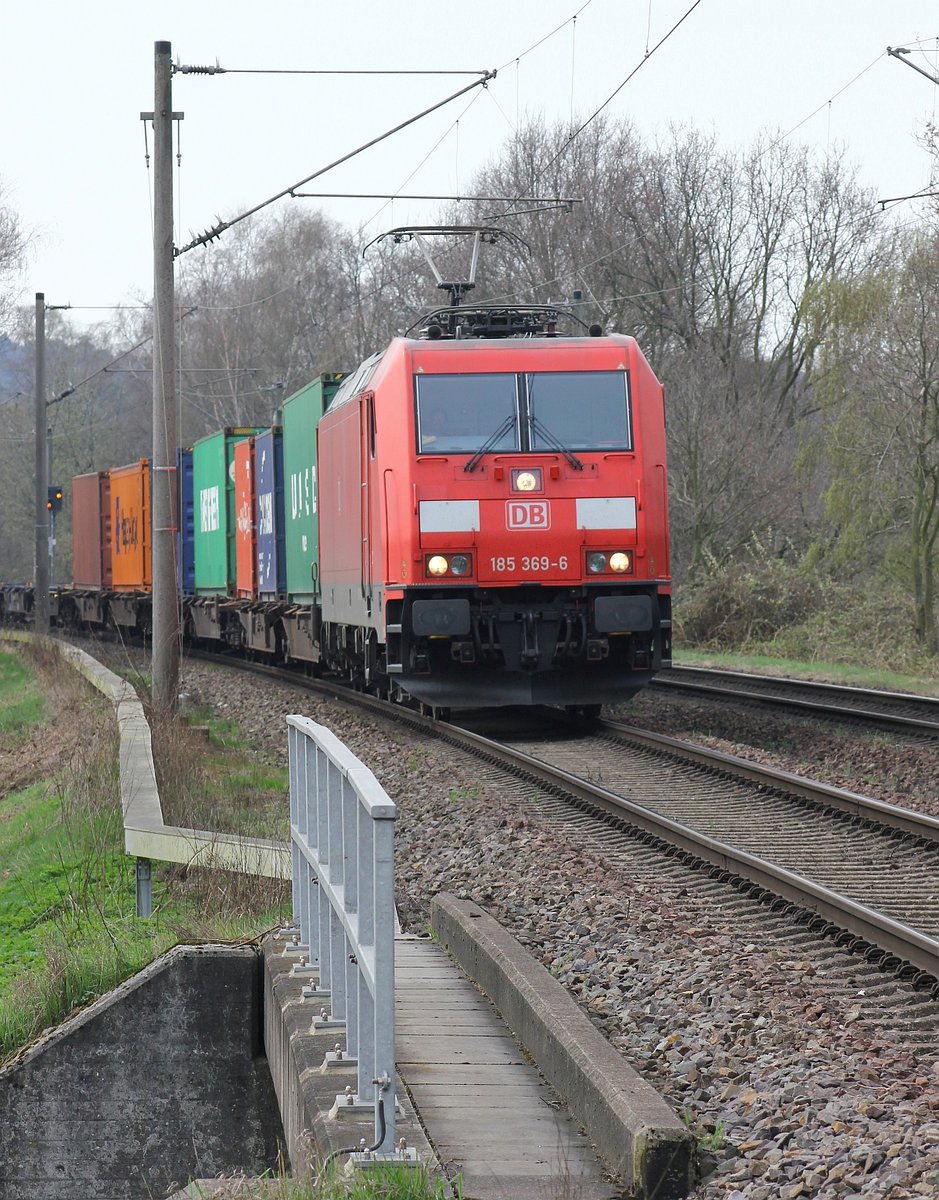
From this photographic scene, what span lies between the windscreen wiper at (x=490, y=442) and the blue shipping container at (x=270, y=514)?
8058 millimetres

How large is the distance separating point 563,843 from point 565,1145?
470 centimetres

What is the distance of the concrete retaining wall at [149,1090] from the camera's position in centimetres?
629

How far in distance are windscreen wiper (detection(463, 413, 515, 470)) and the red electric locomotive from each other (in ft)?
0.04

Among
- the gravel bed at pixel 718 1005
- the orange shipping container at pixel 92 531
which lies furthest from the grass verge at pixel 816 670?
the orange shipping container at pixel 92 531

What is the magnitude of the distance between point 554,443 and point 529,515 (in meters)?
0.70

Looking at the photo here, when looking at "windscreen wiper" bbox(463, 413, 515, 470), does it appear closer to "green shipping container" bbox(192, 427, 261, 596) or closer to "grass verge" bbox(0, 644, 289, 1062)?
"grass verge" bbox(0, 644, 289, 1062)

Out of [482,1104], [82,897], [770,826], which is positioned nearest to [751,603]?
[770,826]

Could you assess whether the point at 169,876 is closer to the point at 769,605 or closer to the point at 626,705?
the point at 626,705

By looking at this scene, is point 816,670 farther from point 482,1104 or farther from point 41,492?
point 482,1104

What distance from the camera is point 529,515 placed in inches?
538

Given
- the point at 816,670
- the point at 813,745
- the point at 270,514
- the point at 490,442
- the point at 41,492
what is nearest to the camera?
the point at 490,442

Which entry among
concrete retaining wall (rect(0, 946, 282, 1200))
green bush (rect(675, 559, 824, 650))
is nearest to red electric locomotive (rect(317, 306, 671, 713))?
concrete retaining wall (rect(0, 946, 282, 1200))

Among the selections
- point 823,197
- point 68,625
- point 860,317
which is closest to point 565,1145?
point 860,317

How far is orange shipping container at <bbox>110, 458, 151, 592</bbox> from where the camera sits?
1170 inches
